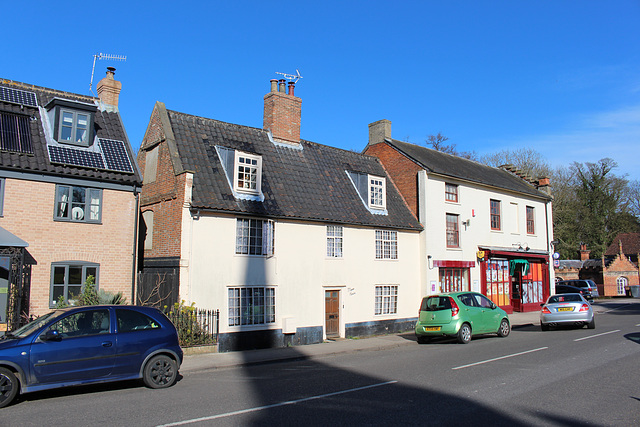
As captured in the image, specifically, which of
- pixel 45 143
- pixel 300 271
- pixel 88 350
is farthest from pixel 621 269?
pixel 88 350

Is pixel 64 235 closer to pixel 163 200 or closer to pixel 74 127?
pixel 163 200

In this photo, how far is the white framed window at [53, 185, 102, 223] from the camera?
50.4 ft

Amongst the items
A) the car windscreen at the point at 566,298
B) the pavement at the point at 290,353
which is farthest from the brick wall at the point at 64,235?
the car windscreen at the point at 566,298

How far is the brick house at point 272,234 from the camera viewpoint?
1603 cm

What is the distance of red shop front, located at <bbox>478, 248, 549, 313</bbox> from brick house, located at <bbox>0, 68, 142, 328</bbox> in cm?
1811

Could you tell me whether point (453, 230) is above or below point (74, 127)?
below

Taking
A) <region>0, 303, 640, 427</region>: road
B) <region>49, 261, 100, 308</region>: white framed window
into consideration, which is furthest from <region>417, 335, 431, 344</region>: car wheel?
<region>49, 261, 100, 308</region>: white framed window

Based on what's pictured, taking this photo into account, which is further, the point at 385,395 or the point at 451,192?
the point at 451,192

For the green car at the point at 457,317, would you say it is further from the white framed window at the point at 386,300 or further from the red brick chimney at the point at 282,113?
the red brick chimney at the point at 282,113

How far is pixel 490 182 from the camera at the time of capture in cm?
2739

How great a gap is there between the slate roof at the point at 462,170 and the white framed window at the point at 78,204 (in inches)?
575

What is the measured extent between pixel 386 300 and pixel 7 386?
15.6m

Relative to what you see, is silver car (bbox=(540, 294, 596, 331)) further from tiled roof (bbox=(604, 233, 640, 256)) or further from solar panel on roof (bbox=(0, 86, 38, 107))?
tiled roof (bbox=(604, 233, 640, 256))

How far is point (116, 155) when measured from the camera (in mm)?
16953
